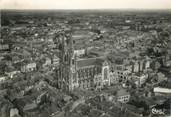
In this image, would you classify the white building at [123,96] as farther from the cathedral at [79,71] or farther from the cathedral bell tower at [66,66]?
the cathedral bell tower at [66,66]

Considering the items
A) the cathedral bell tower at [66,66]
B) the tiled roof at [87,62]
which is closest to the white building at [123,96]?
the tiled roof at [87,62]

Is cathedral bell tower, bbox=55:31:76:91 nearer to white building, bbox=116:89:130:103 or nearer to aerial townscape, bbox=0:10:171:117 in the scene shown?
aerial townscape, bbox=0:10:171:117

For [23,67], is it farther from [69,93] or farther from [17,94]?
[69,93]

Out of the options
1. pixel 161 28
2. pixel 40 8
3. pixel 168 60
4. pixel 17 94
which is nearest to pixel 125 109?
pixel 168 60

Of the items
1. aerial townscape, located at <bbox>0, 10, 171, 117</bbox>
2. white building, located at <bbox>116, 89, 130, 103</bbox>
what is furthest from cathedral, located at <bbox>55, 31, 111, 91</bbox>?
white building, located at <bbox>116, 89, 130, 103</bbox>

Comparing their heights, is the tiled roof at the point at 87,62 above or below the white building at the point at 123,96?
above

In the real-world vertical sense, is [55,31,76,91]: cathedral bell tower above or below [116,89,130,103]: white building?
above

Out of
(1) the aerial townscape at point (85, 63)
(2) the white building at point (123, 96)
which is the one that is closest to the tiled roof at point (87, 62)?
(1) the aerial townscape at point (85, 63)
